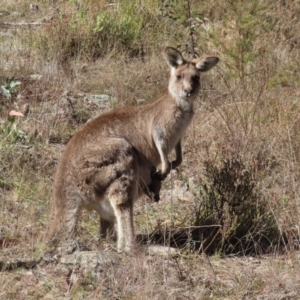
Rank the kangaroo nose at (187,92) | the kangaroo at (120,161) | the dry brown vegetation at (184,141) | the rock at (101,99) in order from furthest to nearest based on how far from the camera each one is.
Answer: the rock at (101,99)
the kangaroo nose at (187,92)
the kangaroo at (120,161)
the dry brown vegetation at (184,141)

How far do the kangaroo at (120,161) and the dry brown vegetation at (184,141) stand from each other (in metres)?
0.21

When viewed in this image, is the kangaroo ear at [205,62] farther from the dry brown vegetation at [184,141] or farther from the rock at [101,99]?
the rock at [101,99]

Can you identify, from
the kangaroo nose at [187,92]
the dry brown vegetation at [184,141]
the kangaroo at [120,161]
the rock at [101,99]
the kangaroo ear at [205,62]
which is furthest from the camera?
the rock at [101,99]

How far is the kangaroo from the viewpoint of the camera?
5.47m

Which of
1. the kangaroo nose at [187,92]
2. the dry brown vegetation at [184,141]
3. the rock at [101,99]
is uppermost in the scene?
the kangaroo nose at [187,92]

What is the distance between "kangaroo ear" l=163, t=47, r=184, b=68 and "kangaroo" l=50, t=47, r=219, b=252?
0.06 ft

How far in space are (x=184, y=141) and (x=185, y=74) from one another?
1434 millimetres

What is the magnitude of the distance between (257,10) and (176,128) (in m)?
2.99

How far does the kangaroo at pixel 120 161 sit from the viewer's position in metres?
5.47

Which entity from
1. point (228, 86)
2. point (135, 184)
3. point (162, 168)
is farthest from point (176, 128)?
point (228, 86)

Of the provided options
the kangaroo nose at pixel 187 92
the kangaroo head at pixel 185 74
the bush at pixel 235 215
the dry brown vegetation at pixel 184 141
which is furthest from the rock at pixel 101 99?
the bush at pixel 235 215

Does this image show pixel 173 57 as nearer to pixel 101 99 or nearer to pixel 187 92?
pixel 187 92

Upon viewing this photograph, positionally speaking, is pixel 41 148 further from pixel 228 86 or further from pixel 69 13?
pixel 69 13

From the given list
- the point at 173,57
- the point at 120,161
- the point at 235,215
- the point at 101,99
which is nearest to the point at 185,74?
the point at 173,57
